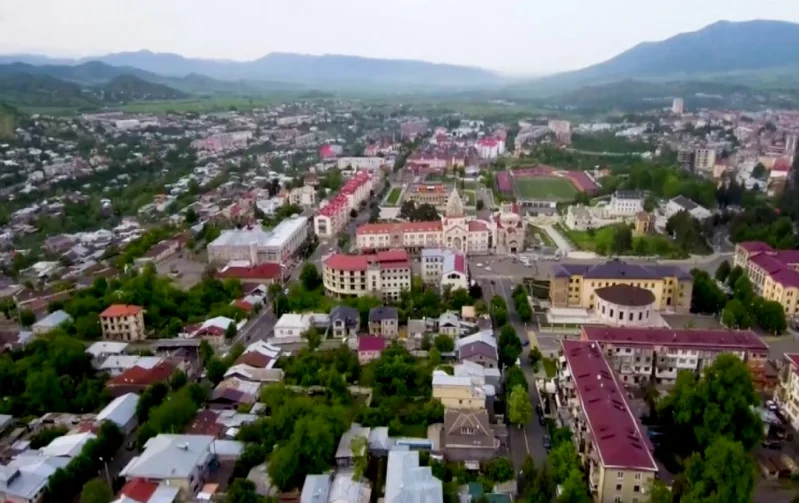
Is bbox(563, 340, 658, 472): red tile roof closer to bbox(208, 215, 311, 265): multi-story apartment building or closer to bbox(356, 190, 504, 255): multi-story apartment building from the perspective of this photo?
bbox(356, 190, 504, 255): multi-story apartment building

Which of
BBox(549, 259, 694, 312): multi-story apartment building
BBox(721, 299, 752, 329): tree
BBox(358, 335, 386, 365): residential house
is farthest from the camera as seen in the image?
BBox(549, 259, 694, 312): multi-story apartment building

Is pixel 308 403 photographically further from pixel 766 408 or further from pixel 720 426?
pixel 766 408

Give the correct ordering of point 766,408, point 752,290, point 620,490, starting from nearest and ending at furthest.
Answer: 1. point 620,490
2. point 766,408
3. point 752,290

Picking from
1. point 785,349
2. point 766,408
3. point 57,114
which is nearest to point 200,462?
point 766,408

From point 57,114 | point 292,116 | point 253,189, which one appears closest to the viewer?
point 253,189

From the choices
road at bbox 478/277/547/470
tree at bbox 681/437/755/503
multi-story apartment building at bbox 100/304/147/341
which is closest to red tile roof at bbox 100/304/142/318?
multi-story apartment building at bbox 100/304/147/341

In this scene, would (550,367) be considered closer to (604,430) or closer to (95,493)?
(604,430)

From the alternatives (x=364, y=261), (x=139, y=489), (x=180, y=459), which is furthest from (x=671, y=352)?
(x=139, y=489)
